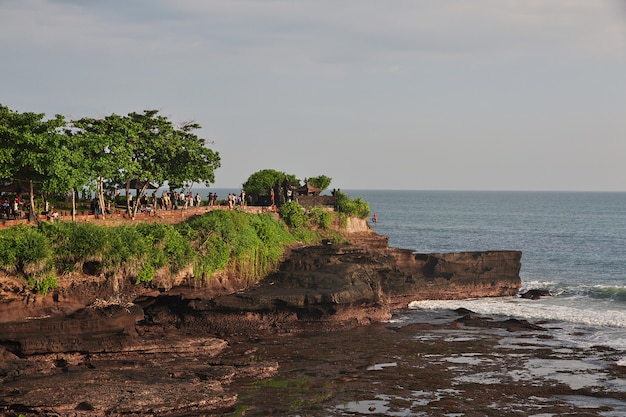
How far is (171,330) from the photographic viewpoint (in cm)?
3891

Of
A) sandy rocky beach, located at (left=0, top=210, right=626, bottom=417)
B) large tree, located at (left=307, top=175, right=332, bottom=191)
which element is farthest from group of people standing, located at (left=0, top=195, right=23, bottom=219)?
large tree, located at (left=307, top=175, right=332, bottom=191)

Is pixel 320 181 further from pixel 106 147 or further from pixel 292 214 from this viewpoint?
pixel 106 147

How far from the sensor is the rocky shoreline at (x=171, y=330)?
2833 cm

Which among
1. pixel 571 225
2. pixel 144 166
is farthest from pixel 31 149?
pixel 571 225

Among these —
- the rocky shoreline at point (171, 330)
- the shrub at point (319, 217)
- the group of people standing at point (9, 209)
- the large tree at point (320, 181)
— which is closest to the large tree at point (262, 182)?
the large tree at point (320, 181)

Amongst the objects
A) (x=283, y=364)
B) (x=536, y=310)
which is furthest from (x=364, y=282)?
(x=536, y=310)

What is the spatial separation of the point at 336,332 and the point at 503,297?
63.0 ft

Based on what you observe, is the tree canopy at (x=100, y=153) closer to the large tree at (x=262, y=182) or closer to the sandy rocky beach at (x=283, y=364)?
the sandy rocky beach at (x=283, y=364)

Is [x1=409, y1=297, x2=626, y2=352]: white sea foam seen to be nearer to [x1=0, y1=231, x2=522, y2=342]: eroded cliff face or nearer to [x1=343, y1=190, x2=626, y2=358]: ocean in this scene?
[x1=343, y1=190, x2=626, y2=358]: ocean

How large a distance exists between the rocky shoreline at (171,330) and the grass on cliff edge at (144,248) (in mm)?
819

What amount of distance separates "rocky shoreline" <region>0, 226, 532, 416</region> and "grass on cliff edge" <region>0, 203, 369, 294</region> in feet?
2.69

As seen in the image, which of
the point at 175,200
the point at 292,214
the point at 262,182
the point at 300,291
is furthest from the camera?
the point at 262,182

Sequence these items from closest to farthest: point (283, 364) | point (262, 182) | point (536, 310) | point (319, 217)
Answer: point (283, 364)
point (536, 310)
point (319, 217)
point (262, 182)

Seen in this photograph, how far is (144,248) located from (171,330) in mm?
4871
